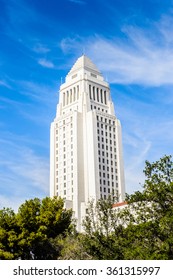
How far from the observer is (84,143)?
7650 cm

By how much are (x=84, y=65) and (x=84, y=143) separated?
19553 millimetres

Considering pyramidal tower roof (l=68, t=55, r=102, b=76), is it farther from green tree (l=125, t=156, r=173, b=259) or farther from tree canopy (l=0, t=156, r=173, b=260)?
green tree (l=125, t=156, r=173, b=259)

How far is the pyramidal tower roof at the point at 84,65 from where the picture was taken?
85250 millimetres

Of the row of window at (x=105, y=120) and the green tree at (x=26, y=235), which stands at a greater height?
the row of window at (x=105, y=120)

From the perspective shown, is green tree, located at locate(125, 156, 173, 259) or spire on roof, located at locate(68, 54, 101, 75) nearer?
green tree, located at locate(125, 156, 173, 259)

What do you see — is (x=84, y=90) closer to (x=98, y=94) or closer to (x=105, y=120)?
(x=98, y=94)

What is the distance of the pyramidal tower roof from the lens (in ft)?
280

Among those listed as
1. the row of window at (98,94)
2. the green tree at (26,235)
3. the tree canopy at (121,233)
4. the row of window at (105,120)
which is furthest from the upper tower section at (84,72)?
the tree canopy at (121,233)

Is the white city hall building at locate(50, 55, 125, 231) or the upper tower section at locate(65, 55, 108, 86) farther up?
the upper tower section at locate(65, 55, 108, 86)

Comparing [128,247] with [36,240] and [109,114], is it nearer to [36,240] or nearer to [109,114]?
[36,240]

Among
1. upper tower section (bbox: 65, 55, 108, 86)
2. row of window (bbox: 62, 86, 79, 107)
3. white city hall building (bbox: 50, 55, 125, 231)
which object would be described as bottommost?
white city hall building (bbox: 50, 55, 125, 231)

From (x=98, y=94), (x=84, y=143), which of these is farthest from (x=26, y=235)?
(x=98, y=94)

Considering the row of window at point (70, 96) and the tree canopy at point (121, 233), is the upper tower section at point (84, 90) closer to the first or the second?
the row of window at point (70, 96)

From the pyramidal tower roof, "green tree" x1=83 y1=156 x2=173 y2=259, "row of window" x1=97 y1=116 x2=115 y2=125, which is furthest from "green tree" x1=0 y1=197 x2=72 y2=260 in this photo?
the pyramidal tower roof
